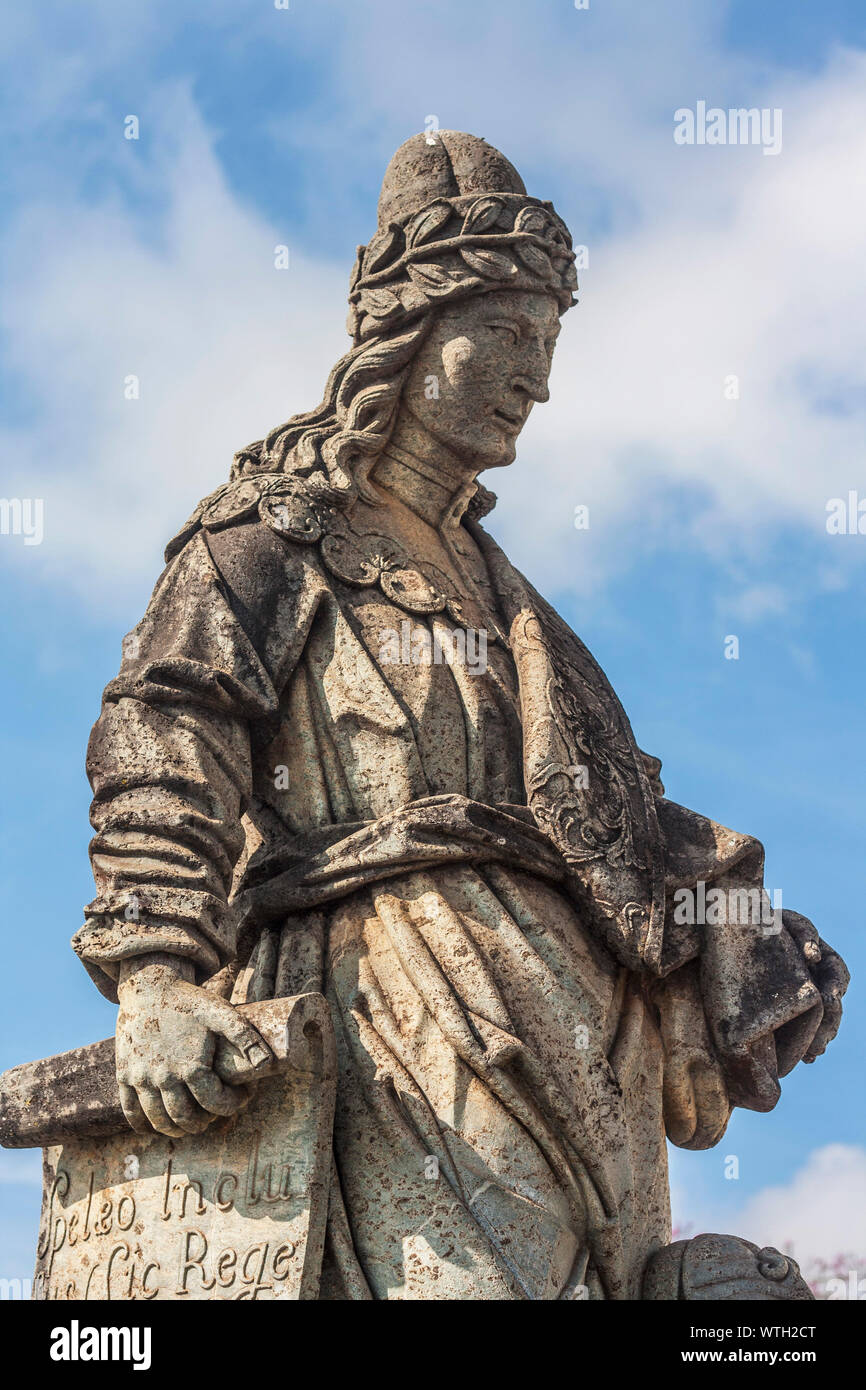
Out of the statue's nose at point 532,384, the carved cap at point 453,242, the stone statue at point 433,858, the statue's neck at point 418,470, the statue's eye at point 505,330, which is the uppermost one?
the carved cap at point 453,242

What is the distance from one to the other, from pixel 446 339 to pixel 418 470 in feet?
1.82

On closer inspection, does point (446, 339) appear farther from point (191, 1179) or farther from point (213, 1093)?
point (191, 1179)

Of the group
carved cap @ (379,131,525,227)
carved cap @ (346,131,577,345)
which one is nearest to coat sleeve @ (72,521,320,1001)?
carved cap @ (346,131,577,345)

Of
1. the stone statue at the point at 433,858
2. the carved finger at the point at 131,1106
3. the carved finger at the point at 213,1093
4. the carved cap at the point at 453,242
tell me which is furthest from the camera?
the carved cap at the point at 453,242

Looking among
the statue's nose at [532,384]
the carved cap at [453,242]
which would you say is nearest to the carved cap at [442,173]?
the carved cap at [453,242]

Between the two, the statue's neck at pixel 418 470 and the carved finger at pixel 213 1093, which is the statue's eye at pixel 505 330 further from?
the carved finger at pixel 213 1093

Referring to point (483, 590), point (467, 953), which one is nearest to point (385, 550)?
point (483, 590)

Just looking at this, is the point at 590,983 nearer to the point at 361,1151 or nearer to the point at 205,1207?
the point at 361,1151

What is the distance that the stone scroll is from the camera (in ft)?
25.1

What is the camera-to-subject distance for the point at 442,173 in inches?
378

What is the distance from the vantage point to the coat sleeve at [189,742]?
793cm

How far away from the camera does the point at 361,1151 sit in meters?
7.97

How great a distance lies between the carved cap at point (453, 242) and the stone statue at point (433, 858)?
0.05ft

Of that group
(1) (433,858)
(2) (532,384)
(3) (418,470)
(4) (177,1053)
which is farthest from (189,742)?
(2) (532,384)
